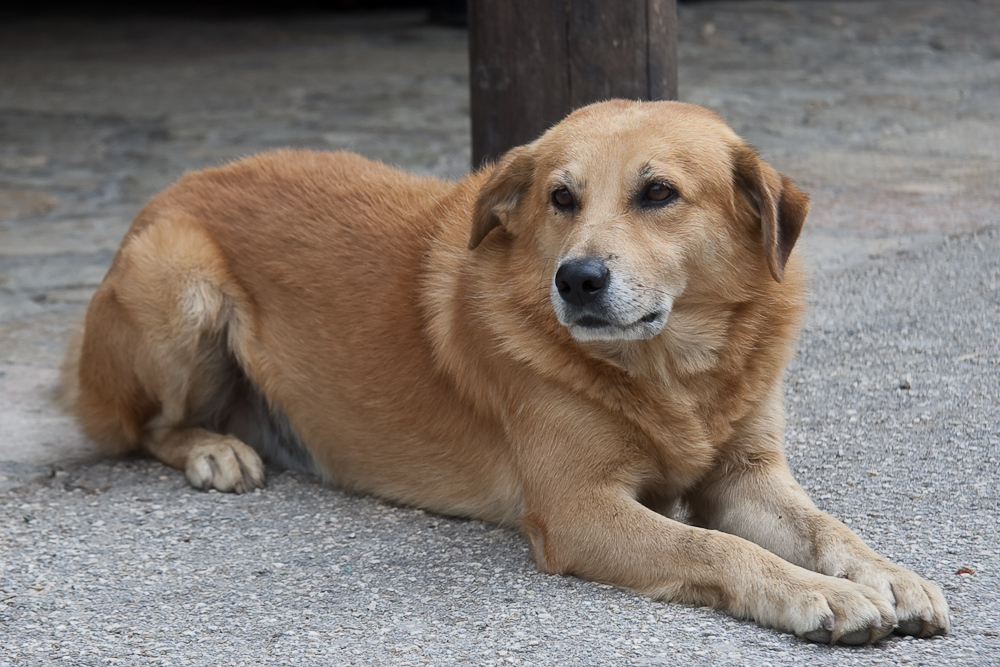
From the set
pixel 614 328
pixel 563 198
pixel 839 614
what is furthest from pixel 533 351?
pixel 839 614

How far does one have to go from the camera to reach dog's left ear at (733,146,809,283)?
312cm

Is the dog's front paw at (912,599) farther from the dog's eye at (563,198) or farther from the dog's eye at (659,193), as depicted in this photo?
the dog's eye at (563,198)

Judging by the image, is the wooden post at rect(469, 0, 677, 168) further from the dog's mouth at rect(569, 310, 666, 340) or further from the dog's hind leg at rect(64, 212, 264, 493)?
the dog's mouth at rect(569, 310, 666, 340)

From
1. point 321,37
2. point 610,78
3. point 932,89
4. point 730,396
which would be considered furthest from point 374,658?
point 321,37

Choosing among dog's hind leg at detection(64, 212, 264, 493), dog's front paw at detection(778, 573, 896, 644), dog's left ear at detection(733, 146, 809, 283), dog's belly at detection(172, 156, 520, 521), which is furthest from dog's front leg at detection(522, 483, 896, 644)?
dog's hind leg at detection(64, 212, 264, 493)

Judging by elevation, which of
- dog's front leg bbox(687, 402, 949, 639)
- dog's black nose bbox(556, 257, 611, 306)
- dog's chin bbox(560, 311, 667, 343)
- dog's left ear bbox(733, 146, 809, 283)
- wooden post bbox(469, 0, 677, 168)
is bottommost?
dog's front leg bbox(687, 402, 949, 639)

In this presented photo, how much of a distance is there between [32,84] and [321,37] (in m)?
3.28

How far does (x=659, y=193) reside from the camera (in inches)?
122

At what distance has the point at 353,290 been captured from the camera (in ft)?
12.1

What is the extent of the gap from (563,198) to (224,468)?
4.56ft

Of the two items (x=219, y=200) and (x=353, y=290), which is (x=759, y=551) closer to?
(x=353, y=290)

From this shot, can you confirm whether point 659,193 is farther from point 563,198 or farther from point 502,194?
point 502,194

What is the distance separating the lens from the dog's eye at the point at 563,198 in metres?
3.16

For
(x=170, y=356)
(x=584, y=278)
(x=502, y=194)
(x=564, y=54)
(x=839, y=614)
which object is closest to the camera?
(x=839, y=614)
